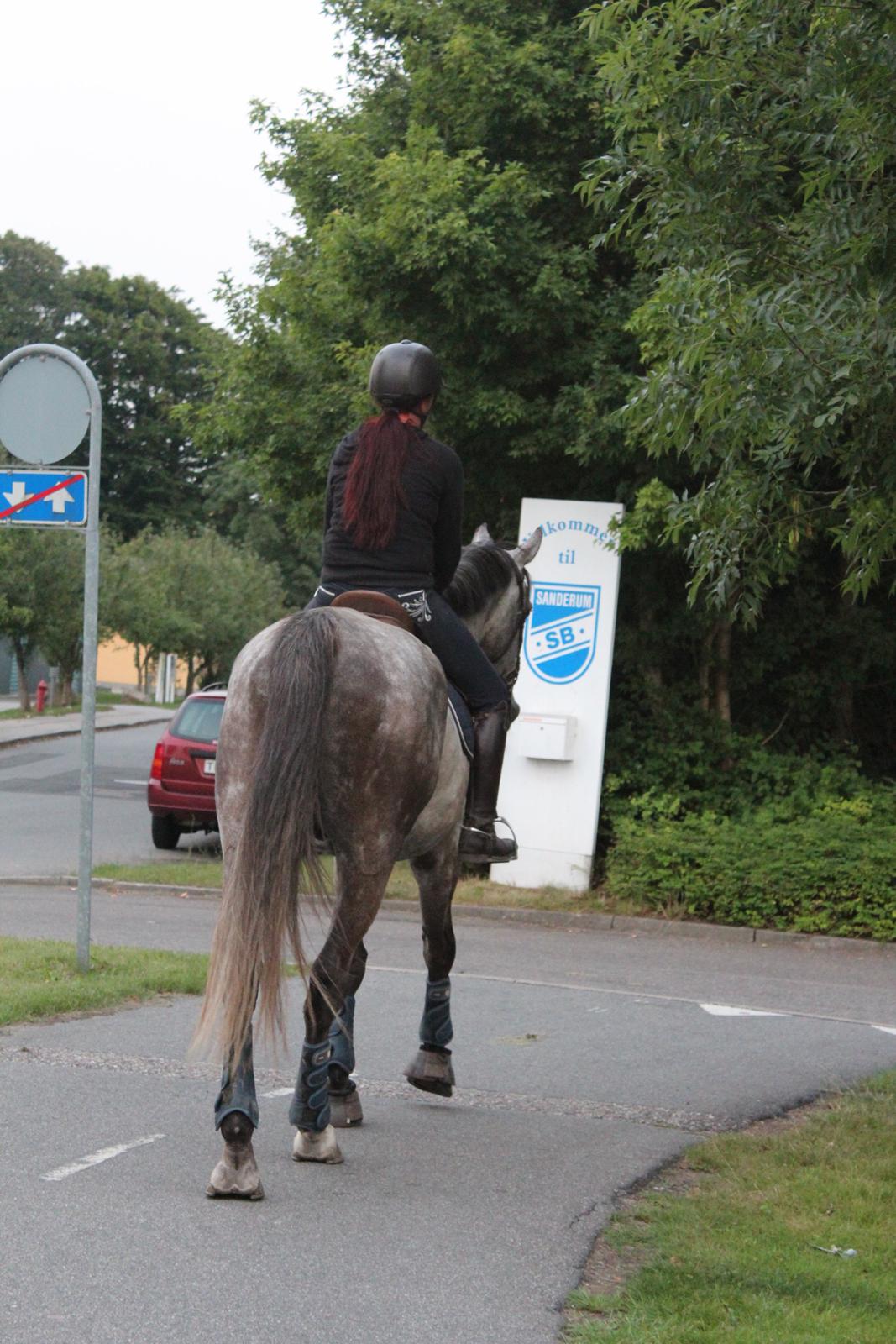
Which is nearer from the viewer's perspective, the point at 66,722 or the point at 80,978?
the point at 80,978

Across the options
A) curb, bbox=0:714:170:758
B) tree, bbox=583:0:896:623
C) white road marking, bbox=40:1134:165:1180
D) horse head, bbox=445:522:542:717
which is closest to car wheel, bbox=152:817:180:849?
curb, bbox=0:714:170:758

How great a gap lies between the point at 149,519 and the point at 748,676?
58.6m

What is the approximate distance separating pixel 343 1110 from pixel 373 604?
1.95 metres

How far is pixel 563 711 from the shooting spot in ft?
56.3

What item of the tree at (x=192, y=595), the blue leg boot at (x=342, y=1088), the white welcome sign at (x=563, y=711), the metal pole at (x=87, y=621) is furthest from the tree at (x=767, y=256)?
the tree at (x=192, y=595)

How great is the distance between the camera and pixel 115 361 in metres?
73.9

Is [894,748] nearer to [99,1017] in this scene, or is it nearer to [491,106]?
[491,106]

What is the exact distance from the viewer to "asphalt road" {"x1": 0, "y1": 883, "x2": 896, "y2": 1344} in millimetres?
4316

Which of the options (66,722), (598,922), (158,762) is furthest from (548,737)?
(66,722)

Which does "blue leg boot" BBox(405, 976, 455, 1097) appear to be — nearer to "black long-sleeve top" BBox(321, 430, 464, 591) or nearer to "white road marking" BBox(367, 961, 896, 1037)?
"black long-sleeve top" BBox(321, 430, 464, 591)

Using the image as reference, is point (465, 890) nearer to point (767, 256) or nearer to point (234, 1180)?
point (767, 256)

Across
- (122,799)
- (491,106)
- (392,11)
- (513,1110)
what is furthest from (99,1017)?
(122,799)

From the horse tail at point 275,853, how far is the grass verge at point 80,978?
339 centimetres

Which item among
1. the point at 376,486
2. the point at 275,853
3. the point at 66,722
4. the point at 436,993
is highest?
the point at 376,486
